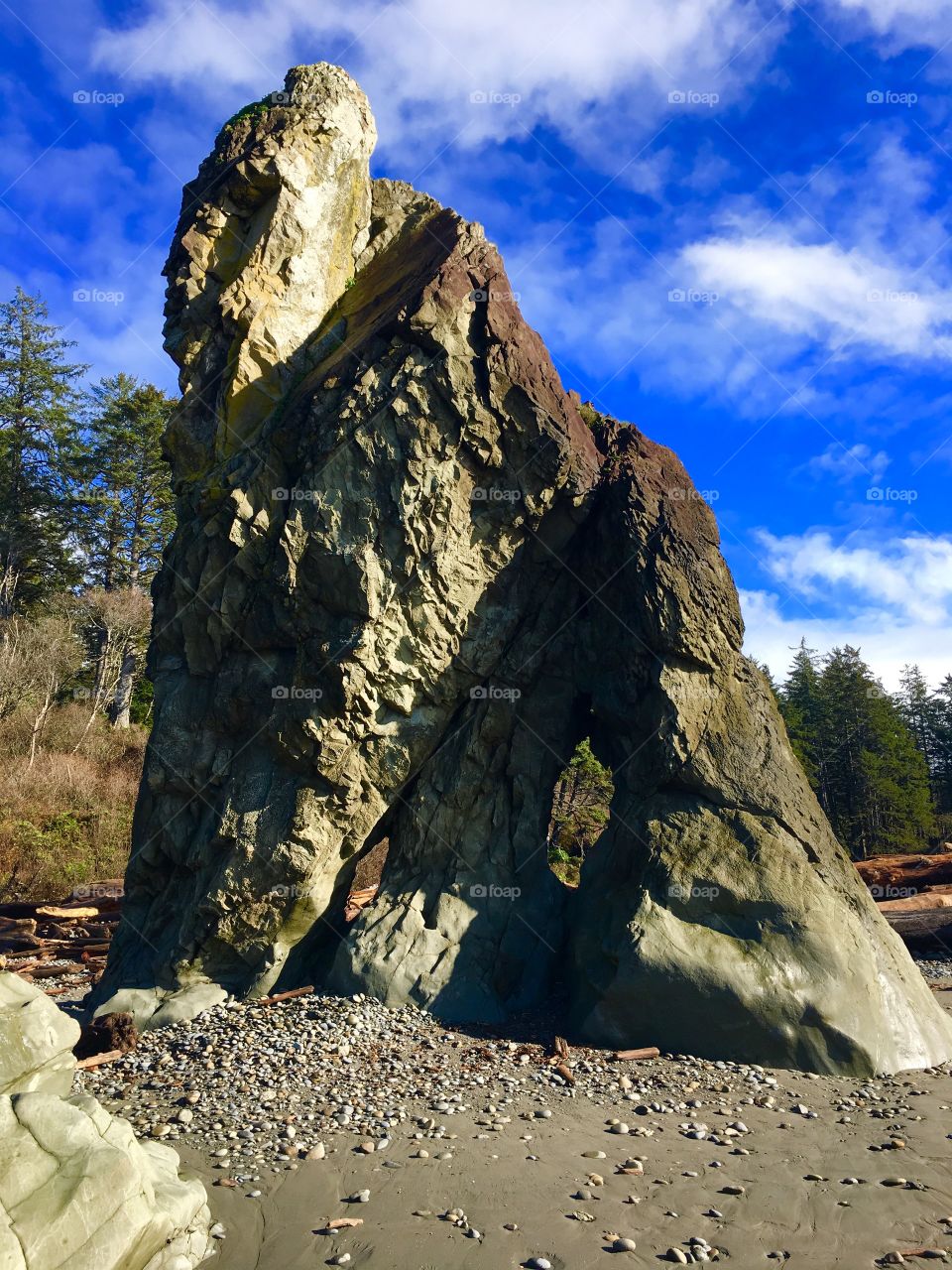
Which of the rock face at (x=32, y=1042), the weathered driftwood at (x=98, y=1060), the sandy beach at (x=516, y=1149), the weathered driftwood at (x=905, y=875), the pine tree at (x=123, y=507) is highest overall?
the pine tree at (x=123, y=507)

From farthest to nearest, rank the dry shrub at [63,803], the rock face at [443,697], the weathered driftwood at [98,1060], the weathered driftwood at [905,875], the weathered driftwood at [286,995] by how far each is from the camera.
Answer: the dry shrub at [63,803]
the weathered driftwood at [905,875]
the weathered driftwood at [286,995]
the rock face at [443,697]
the weathered driftwood at [98,1060]

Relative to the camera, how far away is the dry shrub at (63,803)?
74.9 feet

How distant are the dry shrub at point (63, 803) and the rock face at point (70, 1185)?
1814 cm

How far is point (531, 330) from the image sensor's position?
14.2 metres

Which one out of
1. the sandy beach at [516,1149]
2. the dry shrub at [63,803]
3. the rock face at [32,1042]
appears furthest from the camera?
the dry shrub at [63,803]

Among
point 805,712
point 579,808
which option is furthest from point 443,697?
point 805,712

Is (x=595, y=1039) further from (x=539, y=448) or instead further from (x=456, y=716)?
(x=539, y=448)

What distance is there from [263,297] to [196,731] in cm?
809

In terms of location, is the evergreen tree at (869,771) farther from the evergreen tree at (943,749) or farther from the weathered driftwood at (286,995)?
the weathered driftwood at (286,995)

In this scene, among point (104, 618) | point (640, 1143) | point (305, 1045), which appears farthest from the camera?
point (104, 618)

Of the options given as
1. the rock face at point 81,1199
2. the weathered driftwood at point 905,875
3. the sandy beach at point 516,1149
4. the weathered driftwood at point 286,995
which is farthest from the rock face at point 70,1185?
the weathered driftwood at point 905,875

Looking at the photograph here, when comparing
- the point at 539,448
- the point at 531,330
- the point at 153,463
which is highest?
the point at 153,463

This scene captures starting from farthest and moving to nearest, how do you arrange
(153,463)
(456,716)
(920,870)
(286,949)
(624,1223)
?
(153,463) → (920,870) → (456,716) → (286,949) → (624,1223)

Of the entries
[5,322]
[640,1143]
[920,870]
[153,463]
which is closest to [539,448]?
[640,1143]
